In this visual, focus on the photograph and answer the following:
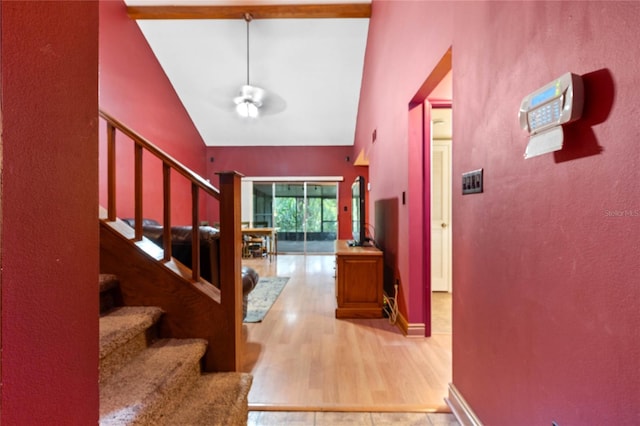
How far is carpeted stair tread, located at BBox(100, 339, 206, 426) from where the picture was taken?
1041 mm

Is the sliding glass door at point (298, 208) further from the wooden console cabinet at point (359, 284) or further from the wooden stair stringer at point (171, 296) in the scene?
the wooden stair stringer at point (171, 296)

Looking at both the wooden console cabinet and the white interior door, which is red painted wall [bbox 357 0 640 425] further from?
the white interior door

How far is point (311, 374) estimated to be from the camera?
1918 millimetres

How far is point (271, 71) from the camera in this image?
539cm

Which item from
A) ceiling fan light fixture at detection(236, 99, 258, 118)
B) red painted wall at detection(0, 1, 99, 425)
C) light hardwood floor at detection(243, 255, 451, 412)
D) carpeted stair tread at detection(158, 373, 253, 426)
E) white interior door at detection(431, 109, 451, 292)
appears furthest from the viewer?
ceiling fan light fixture at detection(236, 99, 258, 118)

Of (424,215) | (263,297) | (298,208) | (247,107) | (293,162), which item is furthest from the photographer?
(298,208)

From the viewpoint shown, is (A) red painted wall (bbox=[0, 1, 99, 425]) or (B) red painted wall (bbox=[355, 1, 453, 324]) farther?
(B) red painted wall (bbox=[355, 1, 453, 324])

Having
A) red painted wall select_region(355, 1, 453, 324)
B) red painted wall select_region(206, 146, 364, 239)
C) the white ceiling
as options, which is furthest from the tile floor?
red painted wall select_region(206, 146, 364, 239)

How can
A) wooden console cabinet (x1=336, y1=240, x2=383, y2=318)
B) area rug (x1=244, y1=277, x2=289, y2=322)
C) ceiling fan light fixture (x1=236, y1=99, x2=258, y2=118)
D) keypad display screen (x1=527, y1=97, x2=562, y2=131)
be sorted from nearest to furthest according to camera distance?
1. keypad display screen (x1=527, y1=97, x2=562, y2=131)
2. wooden console cabinet (x1=336, y1=240, x2=383, y2=318)
3. area rug (x1=244, y1=277, x2=289, y2=322)
4. ceiling fan light fixture (x1=236, y1=99, x2=258, y2=118)

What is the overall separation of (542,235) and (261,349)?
2.07 meters

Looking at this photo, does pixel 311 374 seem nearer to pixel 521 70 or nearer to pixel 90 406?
pixel 90 406

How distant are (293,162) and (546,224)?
6.85 m

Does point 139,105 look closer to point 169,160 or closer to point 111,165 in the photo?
point 111,165

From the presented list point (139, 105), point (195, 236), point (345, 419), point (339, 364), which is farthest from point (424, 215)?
point (139, 105)
